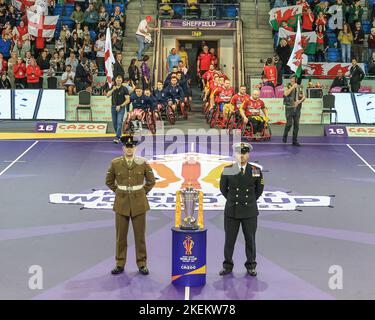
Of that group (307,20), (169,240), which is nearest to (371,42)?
(307,20)

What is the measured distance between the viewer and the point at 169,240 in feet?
42.3

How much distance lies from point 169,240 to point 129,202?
1.97 meters

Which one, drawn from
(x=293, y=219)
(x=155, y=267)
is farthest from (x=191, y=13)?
(x=155, y=267)

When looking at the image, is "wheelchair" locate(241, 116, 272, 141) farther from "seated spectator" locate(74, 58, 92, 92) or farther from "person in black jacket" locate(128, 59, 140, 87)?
"seated spectator" locate(74, 58, 92, 92)

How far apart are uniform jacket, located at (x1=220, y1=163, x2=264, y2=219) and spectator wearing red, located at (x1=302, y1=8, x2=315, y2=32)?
834 inches

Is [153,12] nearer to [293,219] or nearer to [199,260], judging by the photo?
[293,219]

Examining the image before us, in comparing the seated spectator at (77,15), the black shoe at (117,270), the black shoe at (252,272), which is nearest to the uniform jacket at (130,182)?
the black shoe at (117,270)

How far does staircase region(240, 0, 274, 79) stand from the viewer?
1256 inches

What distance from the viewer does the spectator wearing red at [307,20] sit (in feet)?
103

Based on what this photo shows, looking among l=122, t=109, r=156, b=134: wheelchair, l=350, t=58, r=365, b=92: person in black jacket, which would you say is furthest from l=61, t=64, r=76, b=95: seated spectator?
l=350, t=58, r=365, b=92: person in black jacket

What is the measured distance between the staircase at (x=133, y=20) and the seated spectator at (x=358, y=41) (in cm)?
807

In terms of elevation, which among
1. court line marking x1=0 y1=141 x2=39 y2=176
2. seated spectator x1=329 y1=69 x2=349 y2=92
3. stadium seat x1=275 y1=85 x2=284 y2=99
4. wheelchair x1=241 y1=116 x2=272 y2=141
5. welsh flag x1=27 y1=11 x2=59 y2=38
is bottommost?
court line marking x1=0 y1=141 x2=39 y2=176

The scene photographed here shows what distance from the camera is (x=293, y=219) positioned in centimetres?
1432

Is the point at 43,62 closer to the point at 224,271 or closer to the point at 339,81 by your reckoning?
the point at 339,81
